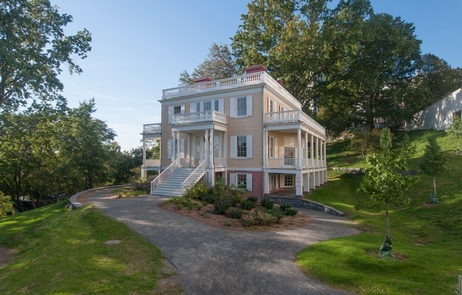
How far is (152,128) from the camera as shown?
2662cm

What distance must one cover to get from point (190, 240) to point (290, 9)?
29485 mm

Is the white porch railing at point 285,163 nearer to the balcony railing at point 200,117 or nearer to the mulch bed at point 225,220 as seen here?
the balcony railing at point 200,117

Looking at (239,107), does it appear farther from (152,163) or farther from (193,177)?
(152,163)

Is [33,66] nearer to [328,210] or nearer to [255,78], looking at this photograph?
[255,78]

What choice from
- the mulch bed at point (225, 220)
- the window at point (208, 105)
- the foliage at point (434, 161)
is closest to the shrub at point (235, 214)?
the mulch bed at point (225, 220)

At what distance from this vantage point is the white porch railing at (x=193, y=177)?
18.2 m

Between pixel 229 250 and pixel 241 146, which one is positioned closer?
pixel 229 250

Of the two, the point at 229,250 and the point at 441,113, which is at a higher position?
the point at 441,113

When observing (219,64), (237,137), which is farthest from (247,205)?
(219,64)

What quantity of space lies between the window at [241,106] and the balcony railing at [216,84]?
1198 millimetres

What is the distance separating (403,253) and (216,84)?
60.3 feet

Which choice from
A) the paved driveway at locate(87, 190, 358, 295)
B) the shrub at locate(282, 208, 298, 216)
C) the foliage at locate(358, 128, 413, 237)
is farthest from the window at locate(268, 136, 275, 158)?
the foliage at locate(358, 128, 413, 237)

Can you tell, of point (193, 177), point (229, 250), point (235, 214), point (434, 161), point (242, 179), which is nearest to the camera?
point (229, 250)

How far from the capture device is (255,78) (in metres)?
21.2
